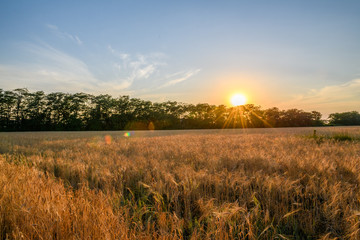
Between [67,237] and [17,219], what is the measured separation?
0.58 m

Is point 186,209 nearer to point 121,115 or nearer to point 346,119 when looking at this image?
point 121,115

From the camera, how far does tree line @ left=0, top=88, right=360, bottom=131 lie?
180 ft

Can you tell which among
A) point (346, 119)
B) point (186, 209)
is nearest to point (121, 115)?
point (186, 209)

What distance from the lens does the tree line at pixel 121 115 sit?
54.8 m

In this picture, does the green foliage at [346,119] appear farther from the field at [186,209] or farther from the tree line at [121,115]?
the field at [186,209]

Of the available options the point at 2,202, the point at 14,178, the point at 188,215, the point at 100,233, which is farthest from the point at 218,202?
the point at 14,178

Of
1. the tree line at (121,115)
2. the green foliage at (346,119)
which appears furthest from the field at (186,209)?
the green foliage at (346,119)

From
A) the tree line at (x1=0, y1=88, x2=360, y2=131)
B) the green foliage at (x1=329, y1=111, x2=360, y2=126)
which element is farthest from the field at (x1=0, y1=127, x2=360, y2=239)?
the green foliage at (x1=329, y1=111, x2=360, y2=126)

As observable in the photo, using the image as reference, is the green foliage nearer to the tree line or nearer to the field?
the tree line

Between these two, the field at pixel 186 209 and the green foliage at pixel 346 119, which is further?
the green foliage at pixel 346 119

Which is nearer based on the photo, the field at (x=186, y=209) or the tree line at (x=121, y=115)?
the field at (x=186, y=209)

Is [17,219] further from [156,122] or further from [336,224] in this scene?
[156,122]

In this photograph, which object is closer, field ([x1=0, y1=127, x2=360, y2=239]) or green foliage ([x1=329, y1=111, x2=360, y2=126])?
field ([x1=0, y1=127, x2=360, y2=239])

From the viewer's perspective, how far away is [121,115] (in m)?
60.4
